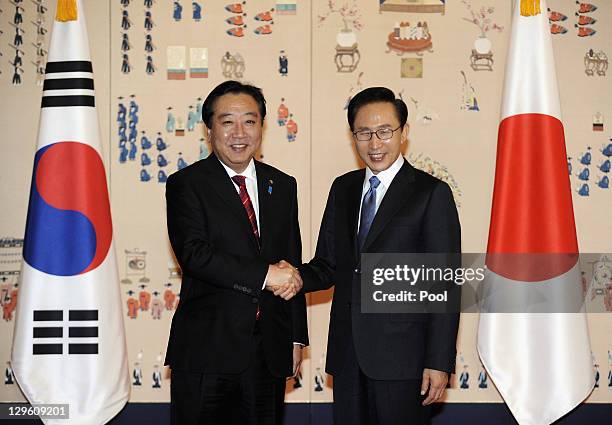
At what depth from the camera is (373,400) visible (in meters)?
2.49

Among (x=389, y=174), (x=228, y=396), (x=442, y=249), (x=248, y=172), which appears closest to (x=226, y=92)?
(x=248, y=172)

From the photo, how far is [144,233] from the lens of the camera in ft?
12.9

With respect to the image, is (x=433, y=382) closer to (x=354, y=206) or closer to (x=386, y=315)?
(x=386, y=315)

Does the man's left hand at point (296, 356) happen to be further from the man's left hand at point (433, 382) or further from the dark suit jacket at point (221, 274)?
the man's left hand at point (433, 382)

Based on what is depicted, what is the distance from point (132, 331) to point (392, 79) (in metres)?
2.13

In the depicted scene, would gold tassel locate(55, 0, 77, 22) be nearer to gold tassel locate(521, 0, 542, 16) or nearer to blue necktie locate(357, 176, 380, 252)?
blue necktie locate(357, 176, 380, 252)

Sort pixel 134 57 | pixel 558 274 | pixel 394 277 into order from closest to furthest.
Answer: pixel 394 277 < pixel 558 274 < pixel 134 57

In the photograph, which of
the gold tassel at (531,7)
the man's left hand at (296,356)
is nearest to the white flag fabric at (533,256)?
the gold tassel at (531,7)

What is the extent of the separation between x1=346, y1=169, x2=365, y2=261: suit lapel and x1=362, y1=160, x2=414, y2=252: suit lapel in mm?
83

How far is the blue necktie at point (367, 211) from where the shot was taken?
261 centimetres

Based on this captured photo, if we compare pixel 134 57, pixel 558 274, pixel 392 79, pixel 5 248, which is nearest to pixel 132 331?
pixel 5 248

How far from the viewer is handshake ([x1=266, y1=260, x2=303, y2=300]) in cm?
258

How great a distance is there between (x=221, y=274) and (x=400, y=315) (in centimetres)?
69

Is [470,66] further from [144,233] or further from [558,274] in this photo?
[144,233]
